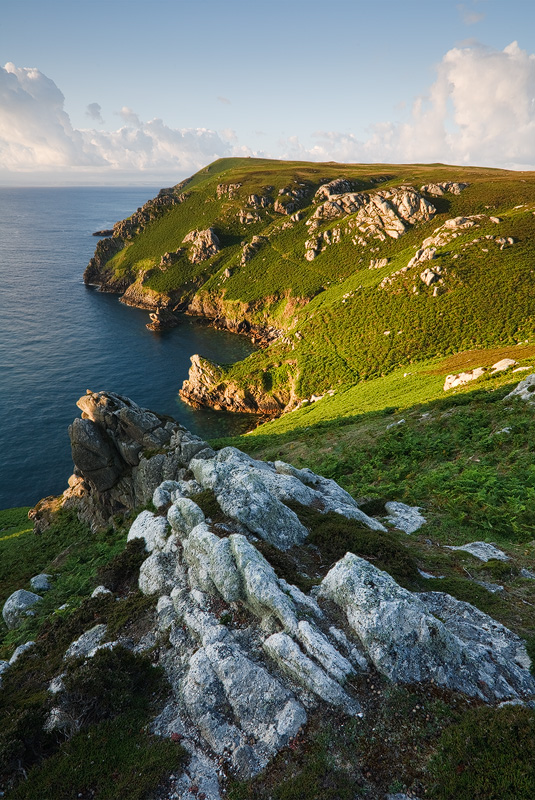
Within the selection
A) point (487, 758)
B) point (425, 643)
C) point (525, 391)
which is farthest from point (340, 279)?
point (487, 758)

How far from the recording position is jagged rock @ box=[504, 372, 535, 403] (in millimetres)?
29522

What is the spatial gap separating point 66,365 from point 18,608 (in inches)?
3189

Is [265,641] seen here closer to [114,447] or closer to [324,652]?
[324,652]

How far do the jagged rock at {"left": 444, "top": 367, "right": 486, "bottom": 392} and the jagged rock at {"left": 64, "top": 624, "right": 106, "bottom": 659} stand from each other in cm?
3996

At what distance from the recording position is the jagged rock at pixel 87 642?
13.9 m

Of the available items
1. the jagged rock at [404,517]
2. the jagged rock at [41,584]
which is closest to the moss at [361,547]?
the jagged rock at [404,517]

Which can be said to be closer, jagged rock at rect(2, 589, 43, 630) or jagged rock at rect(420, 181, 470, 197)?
jagged rock at rect(2, 589, 43, 630)

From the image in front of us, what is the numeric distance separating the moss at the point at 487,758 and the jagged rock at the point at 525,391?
26.4m

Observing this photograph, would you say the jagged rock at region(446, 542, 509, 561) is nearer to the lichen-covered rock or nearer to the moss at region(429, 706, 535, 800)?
the moss at region(429, 706, 535, 800)

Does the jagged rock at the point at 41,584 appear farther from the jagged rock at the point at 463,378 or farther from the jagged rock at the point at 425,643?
the jagged rock at the point at 463,378

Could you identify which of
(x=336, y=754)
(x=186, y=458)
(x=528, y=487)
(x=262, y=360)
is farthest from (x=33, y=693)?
(x=262, y=360)

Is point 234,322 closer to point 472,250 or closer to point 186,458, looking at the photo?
point 472,250

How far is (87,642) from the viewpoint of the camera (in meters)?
14.3

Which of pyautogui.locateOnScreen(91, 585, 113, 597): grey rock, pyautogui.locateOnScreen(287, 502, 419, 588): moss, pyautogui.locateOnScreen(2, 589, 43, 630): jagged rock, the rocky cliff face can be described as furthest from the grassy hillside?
pyautogui.locateOnScreen(91, 585, 113, 597): grey rock
